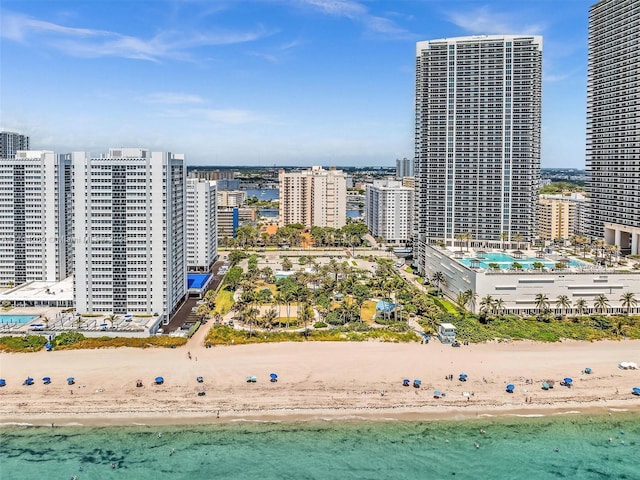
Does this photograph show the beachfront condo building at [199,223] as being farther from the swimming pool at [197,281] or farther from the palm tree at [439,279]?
the palm tree at [439,279]

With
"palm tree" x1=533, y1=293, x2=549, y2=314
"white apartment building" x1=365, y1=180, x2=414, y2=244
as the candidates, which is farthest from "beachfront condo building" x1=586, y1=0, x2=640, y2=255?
"white apartment building" x1=365, y1=180, x2=414, y2=244

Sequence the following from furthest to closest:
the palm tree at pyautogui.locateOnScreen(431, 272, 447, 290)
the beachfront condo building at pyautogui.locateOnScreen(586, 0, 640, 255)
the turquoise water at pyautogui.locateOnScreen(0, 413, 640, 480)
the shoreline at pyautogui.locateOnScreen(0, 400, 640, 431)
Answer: the beachfront condo building at pyautogui.locateOnScreen(586, 0, 640, 255)
the palm tree at pyautogui.locateOnScreen(431, 272, 447, 290)
the shoreline at pyautogui.locateOnScreen(0, 400, 640, 431)
the turquoise water at pyautogui.locateOnScreen(0, 413, 640, 480)

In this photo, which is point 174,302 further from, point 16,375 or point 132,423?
point 132,423

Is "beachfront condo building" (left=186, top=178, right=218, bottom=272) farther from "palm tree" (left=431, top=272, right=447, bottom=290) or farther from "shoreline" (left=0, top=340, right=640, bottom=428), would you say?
"shoreline" (left=0, top=340, right=640, bottom=428)

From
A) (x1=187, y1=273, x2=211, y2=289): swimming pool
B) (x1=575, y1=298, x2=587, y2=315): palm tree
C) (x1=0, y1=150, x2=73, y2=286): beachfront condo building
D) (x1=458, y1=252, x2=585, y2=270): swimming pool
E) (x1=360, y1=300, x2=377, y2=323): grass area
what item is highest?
(x1=0, y1=150, x2=73, y2=286): beachfront condo building

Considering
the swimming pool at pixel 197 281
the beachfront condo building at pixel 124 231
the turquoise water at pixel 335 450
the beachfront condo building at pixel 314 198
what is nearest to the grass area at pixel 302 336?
the beachfront condo building at pixel 124 231

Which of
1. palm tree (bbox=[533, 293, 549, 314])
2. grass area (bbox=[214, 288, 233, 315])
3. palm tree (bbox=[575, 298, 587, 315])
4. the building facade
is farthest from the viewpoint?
the building facade

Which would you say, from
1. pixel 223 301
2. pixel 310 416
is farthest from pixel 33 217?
pixel 310 416
